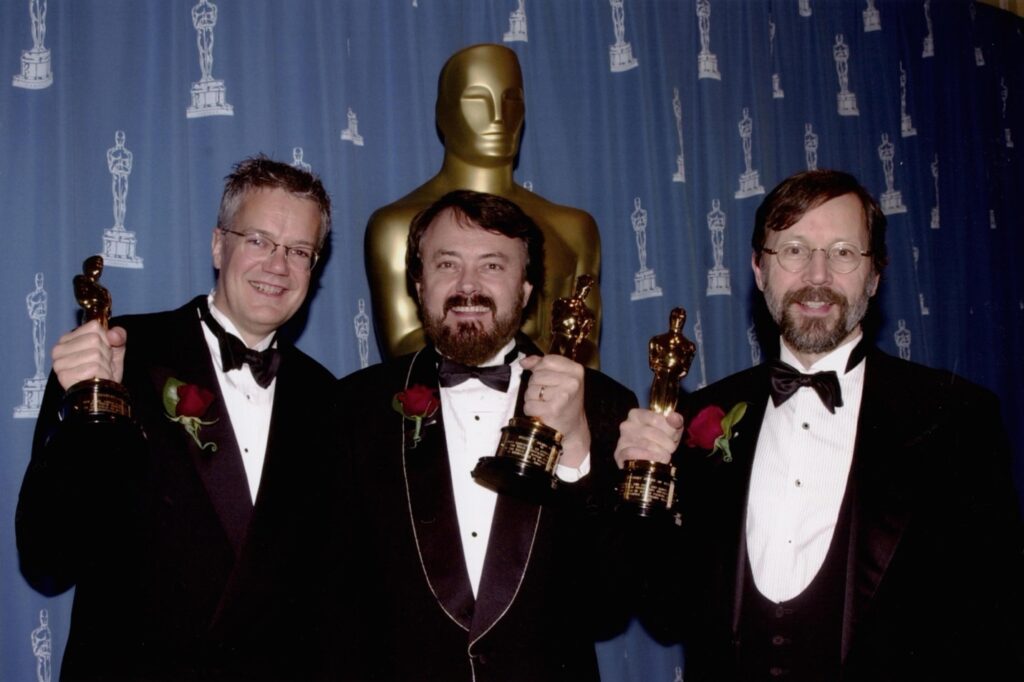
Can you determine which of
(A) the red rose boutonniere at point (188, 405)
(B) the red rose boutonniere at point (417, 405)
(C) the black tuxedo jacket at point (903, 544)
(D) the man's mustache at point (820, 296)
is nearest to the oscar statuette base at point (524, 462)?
(B) the red rose boutonniere at point (417, 405)

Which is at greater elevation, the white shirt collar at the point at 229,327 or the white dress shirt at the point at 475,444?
the white shirt collar at the point at 229,327

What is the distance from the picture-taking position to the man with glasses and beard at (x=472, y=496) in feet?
7.78

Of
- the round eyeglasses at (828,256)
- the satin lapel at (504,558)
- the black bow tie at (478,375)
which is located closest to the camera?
the satin lapel at (504,558)

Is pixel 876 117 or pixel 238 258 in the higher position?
pixel 876 117

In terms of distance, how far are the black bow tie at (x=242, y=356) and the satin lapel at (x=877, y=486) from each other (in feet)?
5.52

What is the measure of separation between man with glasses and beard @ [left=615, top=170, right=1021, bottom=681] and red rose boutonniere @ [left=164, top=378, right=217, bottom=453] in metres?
1.10

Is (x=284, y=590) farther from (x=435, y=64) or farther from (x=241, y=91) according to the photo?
(x=435, y=64)

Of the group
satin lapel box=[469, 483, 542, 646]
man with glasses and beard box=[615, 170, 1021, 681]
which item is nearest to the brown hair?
man with glasses and beard box=[615, 170, 1021, 681]

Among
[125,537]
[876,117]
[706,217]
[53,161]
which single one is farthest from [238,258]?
[876,117]

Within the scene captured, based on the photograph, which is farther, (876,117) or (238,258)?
(876,117)

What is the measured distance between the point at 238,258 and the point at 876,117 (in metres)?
4.40

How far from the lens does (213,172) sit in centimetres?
388

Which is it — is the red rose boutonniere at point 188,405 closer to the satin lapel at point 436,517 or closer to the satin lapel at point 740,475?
the satin lapel at point 436,517

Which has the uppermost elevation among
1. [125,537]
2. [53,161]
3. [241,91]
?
[241,91]
